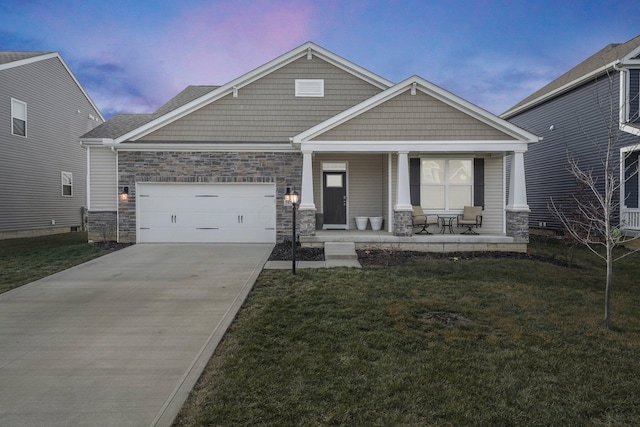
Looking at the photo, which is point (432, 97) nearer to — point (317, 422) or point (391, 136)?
point (391, 136)

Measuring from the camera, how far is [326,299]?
5.68 meters

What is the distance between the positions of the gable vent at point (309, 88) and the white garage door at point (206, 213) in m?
3.63

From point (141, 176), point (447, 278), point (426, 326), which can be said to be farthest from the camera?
point (141, 176)

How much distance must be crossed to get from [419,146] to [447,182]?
6.62 ft

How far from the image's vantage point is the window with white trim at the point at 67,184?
17156 millimetres

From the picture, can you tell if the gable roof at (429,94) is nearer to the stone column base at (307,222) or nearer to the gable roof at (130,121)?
the stone column base at (307,222)

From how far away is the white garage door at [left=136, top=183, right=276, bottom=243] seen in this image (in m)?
11.8

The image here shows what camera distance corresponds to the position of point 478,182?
11695 mm

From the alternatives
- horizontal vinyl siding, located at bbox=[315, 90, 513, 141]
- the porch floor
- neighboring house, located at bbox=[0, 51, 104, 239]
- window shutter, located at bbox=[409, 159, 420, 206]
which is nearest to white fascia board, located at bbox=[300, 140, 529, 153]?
horizontal vinyl siding, located at bbox=[315, 90, 513, 141]

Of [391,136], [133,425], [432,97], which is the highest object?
[432,97]

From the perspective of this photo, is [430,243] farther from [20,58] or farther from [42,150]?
[20,58]

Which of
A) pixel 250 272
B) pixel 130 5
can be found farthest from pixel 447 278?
pixel 130 5

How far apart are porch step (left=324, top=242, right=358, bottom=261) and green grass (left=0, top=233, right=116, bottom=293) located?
6.17m

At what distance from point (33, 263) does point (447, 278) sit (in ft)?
32.1
